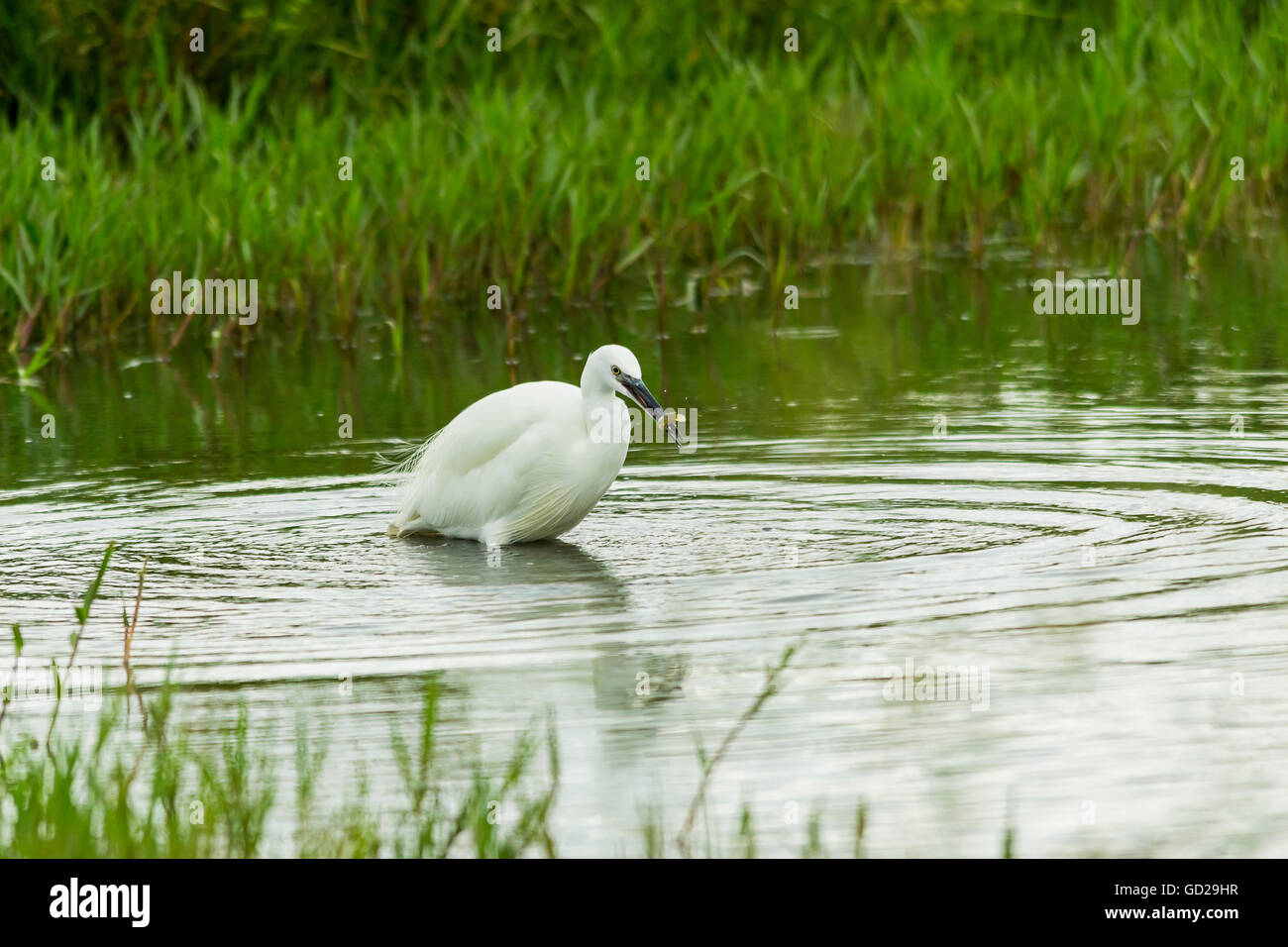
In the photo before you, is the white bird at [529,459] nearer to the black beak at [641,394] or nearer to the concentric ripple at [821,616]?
the black beak at [641,394]

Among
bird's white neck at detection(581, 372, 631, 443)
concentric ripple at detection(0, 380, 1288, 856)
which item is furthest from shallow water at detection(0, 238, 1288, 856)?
bird's white neck at detection(581, 372, 631, 443)

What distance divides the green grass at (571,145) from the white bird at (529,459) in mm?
3896

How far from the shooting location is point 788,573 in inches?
277

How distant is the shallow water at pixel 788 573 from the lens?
16.1ft

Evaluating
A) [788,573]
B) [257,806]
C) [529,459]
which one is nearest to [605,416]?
[529,459]

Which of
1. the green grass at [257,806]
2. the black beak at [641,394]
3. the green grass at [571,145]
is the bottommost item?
the green grass at [257,806]

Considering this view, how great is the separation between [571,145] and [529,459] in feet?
19.1

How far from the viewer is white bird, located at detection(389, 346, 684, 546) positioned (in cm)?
782

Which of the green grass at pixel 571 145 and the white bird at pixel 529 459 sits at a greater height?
the green grass at pixel 571 145

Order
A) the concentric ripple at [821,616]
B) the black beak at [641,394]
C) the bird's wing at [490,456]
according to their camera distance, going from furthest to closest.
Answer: the bird's wing at [490,456]
the black beak at [641,394]
the concentric ripple at [821,616]

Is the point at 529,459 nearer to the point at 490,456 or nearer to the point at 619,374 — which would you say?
the point at 490,456

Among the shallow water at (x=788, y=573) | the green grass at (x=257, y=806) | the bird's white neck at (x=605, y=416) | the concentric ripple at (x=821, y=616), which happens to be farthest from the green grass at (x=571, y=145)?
the green grass at (x=257, y=806)
